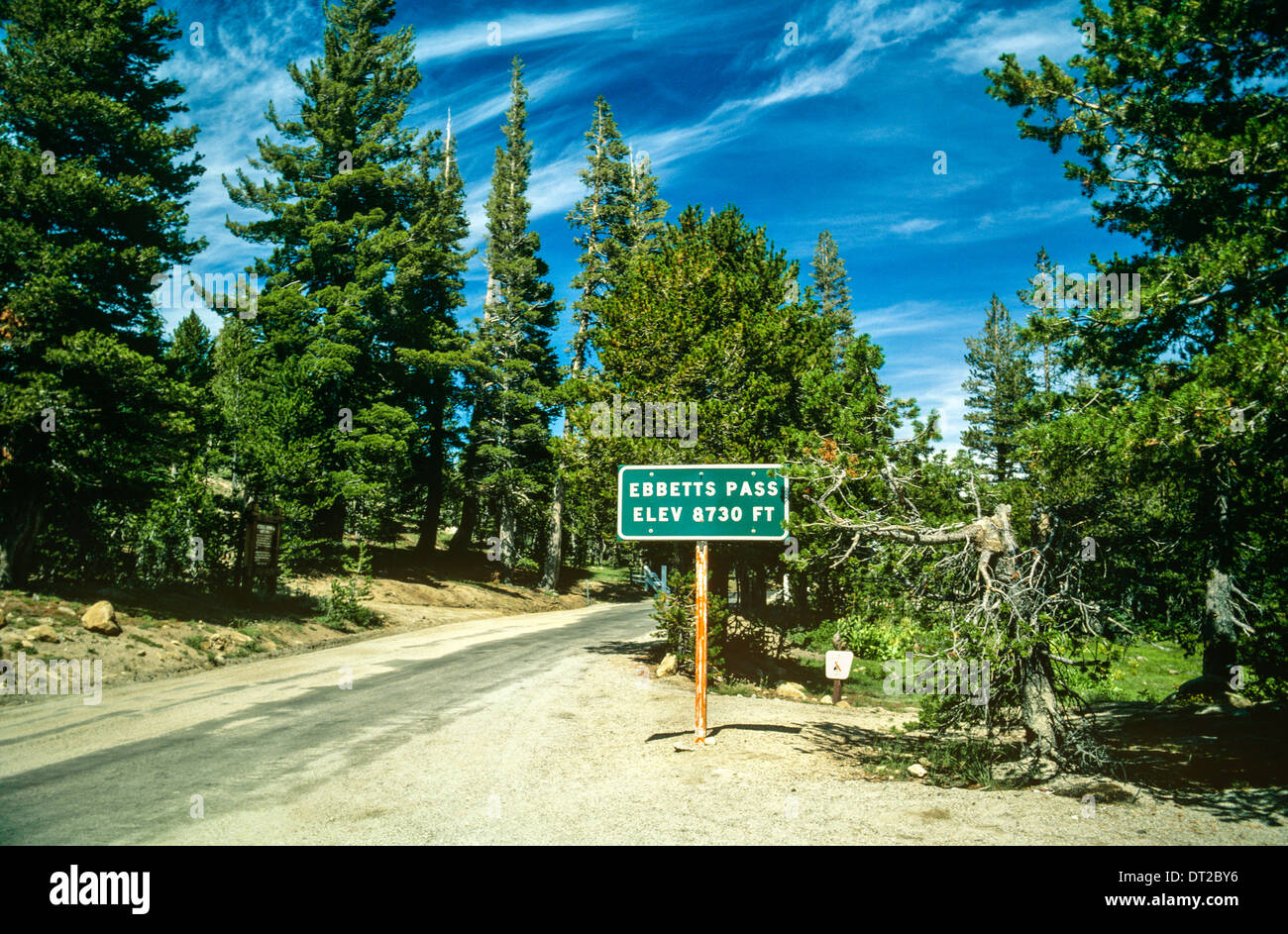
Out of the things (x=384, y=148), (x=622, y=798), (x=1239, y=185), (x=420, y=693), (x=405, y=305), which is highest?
(x=384, y=148)

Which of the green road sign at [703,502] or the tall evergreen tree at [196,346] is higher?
the tall evergreen tree at [196,346]

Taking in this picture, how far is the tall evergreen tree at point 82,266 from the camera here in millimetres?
15203

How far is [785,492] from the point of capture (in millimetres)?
8281

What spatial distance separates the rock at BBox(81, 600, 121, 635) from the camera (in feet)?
46.8

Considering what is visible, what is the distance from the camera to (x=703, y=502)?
27.9ft

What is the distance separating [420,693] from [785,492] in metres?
8.74

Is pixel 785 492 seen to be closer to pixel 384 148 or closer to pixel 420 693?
pixel 420 693

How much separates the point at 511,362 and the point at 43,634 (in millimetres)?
25029

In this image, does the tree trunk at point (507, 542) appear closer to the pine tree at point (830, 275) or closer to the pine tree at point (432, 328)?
the pine tree at point (432, 328)

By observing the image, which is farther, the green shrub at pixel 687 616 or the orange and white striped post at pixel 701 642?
the green shrub at pixel 687 616

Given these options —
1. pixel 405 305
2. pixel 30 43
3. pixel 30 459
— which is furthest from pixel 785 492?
pixel 405 305

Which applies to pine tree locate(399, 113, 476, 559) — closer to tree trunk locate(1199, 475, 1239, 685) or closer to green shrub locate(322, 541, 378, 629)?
green shrub locate(322, 541, 378, 629)

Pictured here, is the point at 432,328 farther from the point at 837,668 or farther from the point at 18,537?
the point at 837,668

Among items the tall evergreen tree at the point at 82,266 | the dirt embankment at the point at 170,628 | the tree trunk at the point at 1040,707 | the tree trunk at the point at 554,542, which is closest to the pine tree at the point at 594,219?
the tree trunk at the point at 554,542
